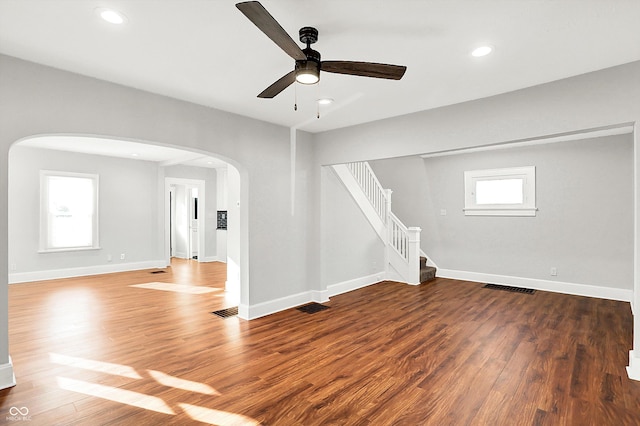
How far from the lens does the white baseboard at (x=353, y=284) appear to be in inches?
219

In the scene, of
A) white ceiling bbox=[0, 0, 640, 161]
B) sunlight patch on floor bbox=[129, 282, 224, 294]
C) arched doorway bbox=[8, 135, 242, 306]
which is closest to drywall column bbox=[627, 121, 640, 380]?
white ceiling bbox=[0, 0, 640, 161]

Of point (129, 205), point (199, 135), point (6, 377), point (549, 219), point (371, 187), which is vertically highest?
point (199, 135)

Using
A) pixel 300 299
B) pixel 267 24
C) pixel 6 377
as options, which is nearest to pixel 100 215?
pixel 300 299

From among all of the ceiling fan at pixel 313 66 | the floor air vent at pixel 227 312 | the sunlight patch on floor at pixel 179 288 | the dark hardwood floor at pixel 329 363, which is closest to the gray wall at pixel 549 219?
the dark hardwood floor at pixel 329 363

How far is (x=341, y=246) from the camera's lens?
5.83 m

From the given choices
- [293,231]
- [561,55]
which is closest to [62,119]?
[293,231]

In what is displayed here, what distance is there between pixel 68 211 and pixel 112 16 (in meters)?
6.53

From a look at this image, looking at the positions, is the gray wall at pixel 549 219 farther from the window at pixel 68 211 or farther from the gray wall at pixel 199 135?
the window at pixel 68 211

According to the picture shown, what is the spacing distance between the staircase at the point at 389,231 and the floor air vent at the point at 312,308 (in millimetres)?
2183

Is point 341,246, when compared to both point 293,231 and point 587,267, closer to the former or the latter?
point 293,231

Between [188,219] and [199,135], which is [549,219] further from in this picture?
[188,219]

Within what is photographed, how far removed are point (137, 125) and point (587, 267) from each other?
6.82m

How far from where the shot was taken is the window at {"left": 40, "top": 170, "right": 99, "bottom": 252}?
6.69 metres

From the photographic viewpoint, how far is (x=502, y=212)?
20.4 feet
